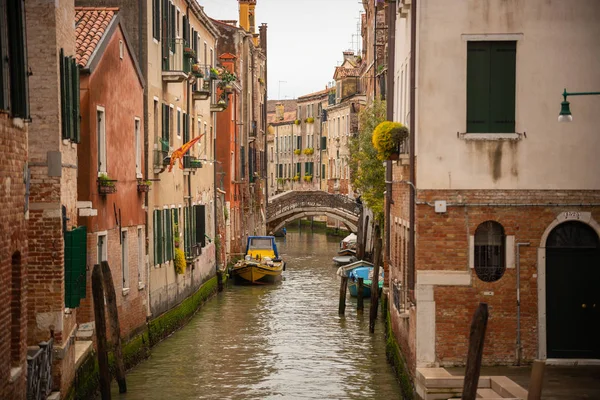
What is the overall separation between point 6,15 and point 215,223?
24345mm

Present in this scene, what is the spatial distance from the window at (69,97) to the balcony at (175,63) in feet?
30.4

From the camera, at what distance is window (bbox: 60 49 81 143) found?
13.5 meters

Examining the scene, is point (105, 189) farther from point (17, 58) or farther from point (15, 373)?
point (15, 373)

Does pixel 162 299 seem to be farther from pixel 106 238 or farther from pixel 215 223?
pixel 215 223

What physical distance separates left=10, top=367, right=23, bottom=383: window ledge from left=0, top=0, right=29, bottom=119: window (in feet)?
8.10

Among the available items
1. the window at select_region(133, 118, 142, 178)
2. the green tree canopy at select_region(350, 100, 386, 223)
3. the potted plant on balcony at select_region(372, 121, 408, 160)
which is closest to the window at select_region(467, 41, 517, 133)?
the potted plant on balcony at select_region(372, 121, 408, 160)

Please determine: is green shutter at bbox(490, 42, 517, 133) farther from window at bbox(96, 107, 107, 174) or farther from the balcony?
the balcony

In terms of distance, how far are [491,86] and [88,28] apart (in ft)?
21.6

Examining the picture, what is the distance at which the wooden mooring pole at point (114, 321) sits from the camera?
51.0 feet

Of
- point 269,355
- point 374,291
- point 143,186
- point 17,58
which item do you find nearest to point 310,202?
point 374,291

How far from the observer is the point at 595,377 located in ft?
45.2

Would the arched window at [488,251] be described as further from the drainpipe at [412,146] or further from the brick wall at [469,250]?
the drainpipe at [412,146]

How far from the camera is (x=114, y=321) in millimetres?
15812

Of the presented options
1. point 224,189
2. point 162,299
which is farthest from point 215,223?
point 162,299
